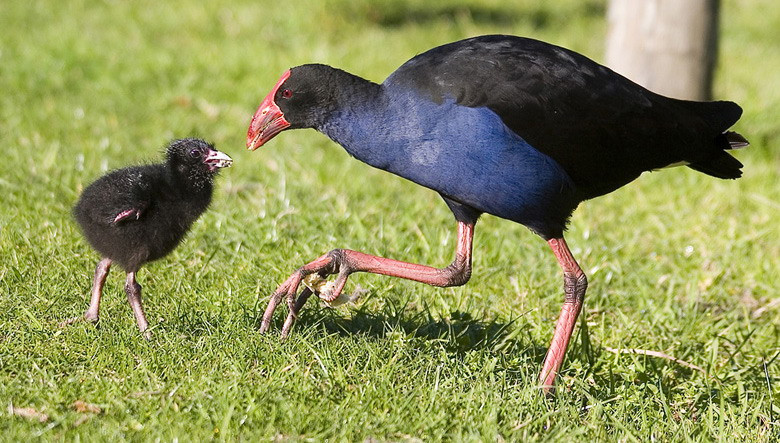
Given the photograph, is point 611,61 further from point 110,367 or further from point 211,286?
point 110,367

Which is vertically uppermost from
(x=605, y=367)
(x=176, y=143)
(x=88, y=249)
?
(x=176, y=143)

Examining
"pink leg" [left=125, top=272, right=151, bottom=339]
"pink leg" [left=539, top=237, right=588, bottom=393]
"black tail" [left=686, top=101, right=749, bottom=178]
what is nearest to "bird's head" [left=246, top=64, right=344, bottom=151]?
"pink leg" [left=125, top=272, right=151, bottom=339]

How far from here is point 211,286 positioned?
3902 mm

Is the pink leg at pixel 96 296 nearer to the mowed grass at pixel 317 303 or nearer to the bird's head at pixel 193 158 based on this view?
the mowed grass at pixel 317 303

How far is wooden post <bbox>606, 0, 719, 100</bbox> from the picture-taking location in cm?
646

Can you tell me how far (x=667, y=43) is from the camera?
654cm

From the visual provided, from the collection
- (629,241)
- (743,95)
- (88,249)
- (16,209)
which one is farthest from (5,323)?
(743,95)

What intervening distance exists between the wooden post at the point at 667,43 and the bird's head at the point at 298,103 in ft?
11.6

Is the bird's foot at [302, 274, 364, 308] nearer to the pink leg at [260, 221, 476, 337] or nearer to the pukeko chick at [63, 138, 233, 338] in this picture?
the pink leg at [260, 221, 476, 337]

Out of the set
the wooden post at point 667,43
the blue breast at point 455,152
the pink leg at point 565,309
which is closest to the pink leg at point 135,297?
the blue breast at point 455,152

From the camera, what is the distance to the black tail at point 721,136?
394cm

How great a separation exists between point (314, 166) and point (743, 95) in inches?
140

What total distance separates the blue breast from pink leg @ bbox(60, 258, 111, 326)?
0.93m

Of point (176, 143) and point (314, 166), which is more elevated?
point (176, 143)
